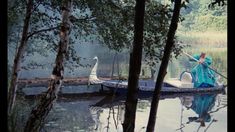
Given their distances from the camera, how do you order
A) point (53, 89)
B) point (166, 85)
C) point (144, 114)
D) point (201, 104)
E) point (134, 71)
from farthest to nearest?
point (166, 85), point (201, 104), point (144, 114), point (53, 89), point (134, 71)

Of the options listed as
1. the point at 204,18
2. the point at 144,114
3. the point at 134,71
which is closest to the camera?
the point at 134,71

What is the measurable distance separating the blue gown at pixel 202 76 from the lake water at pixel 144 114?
3.57ft

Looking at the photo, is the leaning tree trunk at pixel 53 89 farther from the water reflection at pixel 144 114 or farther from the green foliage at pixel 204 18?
the green foliage at pixel 204 18

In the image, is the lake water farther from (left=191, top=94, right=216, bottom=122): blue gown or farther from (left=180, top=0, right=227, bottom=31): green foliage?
(left=180, top=0, right=227, bottom=31): green foliage

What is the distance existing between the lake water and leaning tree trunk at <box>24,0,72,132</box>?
636cm

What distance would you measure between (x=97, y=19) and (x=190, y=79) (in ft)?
60.3

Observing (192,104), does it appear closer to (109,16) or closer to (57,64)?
(109,16)

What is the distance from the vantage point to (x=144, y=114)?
1766 centimetres

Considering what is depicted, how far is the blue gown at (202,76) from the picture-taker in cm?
2531

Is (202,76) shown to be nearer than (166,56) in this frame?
No

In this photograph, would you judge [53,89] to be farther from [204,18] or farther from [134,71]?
[204,18]

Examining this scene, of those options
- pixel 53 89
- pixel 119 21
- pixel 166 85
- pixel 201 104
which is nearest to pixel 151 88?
pixel 166 85

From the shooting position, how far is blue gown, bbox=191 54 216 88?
83.0ft

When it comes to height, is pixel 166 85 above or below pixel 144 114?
above
